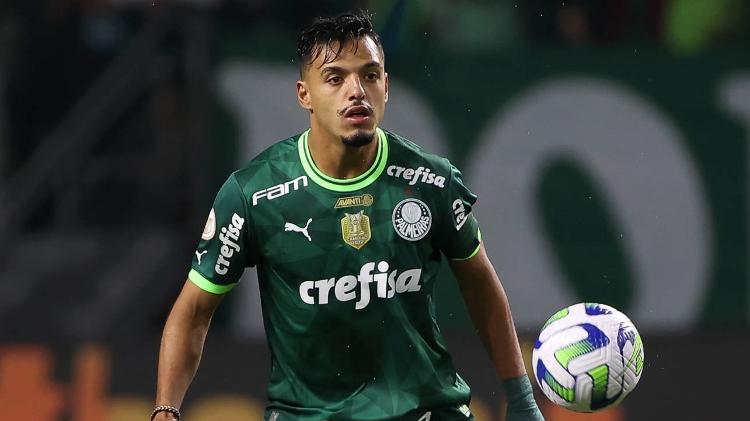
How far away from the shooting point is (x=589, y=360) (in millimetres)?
5453

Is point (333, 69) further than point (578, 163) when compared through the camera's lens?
No

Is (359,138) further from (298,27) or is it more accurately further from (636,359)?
(298,27)

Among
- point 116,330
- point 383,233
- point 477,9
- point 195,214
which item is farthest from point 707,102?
point 383,233

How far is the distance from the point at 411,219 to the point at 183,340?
92 centimetres

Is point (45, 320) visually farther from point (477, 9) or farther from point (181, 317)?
point (181, 317)

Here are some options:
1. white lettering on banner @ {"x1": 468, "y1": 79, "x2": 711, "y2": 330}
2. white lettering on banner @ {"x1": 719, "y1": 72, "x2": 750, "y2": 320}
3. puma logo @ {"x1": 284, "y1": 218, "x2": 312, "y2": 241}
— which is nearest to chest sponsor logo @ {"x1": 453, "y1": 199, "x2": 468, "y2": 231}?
puma logo @ {"x1": 284, "y1": 218, "x2": 312, "y2": 241}

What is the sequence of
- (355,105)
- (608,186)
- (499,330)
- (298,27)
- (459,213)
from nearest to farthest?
(355,105)
(459,213)
(499,330)
(608,186)
(298,27)

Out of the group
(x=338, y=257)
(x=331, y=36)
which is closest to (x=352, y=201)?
(x=338, y=257)

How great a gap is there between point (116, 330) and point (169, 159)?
1.17 m

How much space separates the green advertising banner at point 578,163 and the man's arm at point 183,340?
14.8ft

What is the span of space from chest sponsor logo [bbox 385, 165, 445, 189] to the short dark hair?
446mm

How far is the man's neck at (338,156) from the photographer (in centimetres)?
551

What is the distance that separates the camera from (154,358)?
356 inches

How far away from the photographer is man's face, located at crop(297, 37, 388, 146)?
17.6ft
